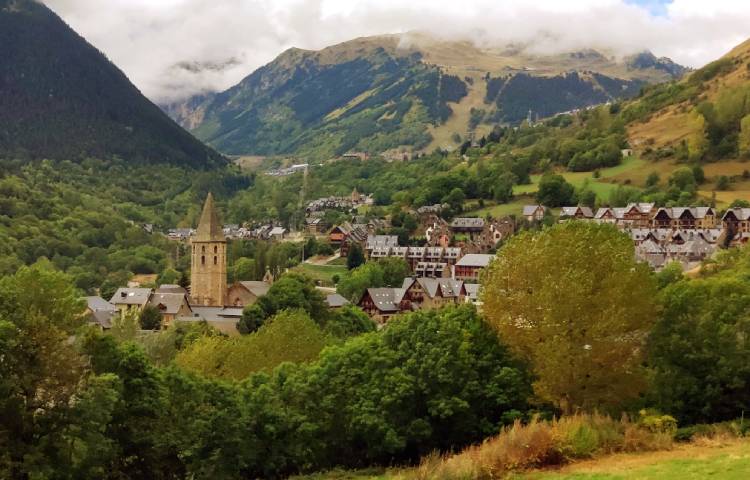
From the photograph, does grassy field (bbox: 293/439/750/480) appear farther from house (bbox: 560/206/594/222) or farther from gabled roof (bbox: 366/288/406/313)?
house (bbox: 560/206/594/222)

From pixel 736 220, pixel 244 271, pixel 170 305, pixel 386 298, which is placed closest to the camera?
pixel 170 305

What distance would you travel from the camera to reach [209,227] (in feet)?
309

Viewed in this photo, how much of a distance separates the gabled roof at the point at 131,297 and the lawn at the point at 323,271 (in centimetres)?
2852

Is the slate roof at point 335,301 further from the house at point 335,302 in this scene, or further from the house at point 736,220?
the house at point 736,220

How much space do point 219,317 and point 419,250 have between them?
4781 cm

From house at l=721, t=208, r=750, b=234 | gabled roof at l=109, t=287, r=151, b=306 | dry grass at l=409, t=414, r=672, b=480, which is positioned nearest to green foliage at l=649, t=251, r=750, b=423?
dry grass at l=409, t=414, r=672, b=480

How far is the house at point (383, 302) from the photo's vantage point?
315ft

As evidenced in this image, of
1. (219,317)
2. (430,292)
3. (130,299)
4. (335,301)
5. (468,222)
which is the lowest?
(219,317)

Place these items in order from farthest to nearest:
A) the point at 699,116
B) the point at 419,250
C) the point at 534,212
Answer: the point at 699,116, the point at 534,212, the point at 419,250

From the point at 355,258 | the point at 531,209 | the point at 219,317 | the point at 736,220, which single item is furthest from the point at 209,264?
the point at 736,220

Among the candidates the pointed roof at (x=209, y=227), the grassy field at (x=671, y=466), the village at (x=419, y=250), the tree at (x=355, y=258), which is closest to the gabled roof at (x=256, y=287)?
the village at (x=419, y=250)

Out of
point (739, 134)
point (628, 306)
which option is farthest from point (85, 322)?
point (739, 134)

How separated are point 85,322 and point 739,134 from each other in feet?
480

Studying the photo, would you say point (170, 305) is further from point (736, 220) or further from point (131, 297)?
point (736, 220)
